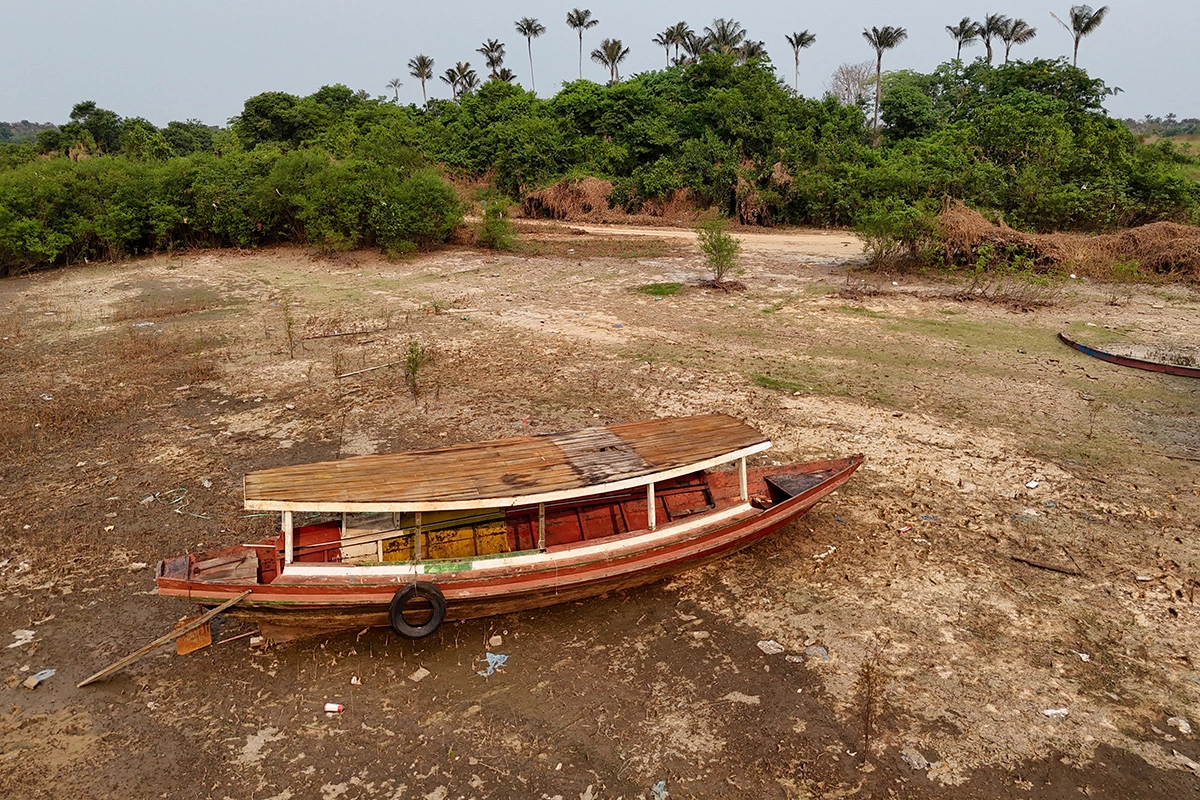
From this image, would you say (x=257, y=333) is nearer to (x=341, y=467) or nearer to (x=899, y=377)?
(x=341, y=467)

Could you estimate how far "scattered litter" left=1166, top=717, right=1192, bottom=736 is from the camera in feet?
15.4

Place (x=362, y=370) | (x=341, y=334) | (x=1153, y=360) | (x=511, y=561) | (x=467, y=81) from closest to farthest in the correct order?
1. (x=511, y=561)
2. (x=1153, y=360)
3. (x=362, y=370)
4. (x=341, y=334)
5. (x=467, y=81)

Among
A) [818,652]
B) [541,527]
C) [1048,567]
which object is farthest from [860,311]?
[541,527]

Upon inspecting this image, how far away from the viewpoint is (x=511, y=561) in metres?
5.71

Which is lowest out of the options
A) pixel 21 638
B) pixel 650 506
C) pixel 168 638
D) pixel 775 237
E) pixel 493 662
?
pixel 493 662

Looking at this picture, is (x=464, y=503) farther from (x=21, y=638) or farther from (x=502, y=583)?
(x=21, y=638)

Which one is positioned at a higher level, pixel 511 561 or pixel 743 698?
pixel 511 561

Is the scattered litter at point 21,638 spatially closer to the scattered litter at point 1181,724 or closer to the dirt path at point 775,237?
the scattered litter at point 1181,724

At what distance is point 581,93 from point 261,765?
32563 millimetres

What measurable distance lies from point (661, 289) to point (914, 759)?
12.9 m

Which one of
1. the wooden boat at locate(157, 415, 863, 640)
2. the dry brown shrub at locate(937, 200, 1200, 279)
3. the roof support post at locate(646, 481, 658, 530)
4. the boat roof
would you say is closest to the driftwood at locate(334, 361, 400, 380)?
the boat roof

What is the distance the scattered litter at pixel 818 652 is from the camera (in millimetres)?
5441

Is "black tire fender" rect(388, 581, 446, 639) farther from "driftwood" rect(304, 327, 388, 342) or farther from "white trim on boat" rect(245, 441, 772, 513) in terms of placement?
"driftwood" rect(304, 327, 388, 342)

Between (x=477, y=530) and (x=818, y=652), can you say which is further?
(x=477, y=530)
